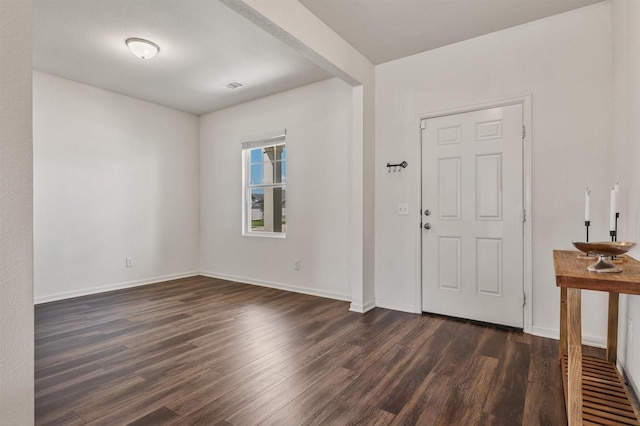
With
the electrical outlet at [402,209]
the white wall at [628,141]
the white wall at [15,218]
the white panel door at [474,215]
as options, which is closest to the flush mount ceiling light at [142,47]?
the white wall at [15,218]

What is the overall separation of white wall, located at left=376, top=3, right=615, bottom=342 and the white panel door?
0.12 meters

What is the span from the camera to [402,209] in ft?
11.5

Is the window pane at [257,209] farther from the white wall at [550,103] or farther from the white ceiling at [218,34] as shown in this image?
the white wall at [550,103]

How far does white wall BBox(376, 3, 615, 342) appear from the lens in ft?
8.37

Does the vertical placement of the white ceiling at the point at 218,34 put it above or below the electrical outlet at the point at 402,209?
above

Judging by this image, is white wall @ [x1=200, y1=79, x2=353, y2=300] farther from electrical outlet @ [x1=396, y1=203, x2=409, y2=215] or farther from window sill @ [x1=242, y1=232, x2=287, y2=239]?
electrical outlet @ [x1=396, y1=203, x2=409, y2=215]

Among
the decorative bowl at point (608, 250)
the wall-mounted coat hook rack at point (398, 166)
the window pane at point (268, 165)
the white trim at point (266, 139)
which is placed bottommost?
the decorative bowl at point (608, 250)

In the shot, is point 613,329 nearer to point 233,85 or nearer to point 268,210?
point 268,210

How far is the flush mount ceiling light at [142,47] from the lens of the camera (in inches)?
123

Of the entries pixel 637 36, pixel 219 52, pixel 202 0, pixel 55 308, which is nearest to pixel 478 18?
pixel 637 36

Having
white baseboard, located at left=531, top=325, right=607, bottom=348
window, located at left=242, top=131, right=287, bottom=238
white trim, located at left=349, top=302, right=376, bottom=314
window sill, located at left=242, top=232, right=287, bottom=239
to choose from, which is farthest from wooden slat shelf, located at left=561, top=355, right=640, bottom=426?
window, located at left=242, top=131, right=287, bottom=238

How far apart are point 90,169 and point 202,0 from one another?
3.04 meters

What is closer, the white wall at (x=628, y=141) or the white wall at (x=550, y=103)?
the white wall at (x=628, y=141)

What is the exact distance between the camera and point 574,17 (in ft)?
8.64
